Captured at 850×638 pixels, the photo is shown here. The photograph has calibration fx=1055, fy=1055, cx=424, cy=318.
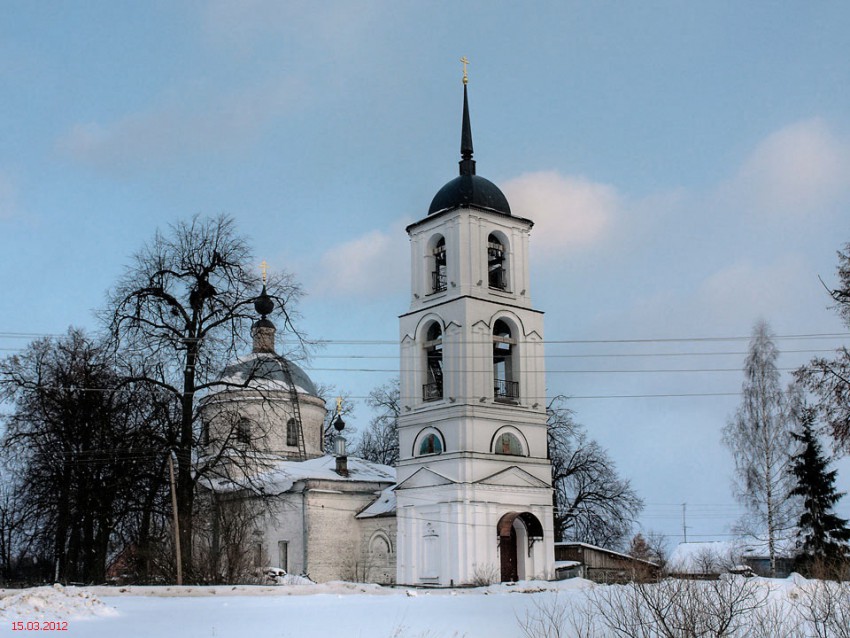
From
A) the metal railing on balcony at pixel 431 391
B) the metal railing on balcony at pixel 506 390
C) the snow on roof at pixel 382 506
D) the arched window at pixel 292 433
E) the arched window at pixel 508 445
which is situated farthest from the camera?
the arched window at pixel 292 433

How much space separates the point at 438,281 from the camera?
36.5 meters

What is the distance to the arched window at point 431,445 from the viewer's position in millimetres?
34219

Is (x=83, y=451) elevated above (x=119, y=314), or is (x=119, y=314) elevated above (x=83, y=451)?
(x=119, y=314)

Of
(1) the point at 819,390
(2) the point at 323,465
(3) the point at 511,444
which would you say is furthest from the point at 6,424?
(1) the point at 819,390

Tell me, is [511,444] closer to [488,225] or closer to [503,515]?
[503,515]

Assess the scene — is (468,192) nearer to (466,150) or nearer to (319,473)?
(466,150)

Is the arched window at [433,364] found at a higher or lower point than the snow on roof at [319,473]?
higher

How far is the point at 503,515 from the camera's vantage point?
109 ft

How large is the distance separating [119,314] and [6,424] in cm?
667

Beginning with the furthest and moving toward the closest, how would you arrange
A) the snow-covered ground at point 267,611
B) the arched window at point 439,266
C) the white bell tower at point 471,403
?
the arched window at point 439,266, the white bell tower at point 471,403, the snow-covered ground at point 267,611

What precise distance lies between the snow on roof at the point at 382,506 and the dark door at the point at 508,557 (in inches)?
176

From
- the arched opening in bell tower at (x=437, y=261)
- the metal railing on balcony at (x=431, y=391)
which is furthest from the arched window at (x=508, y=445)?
the arched opening in bell tower at (x=437, y=261)

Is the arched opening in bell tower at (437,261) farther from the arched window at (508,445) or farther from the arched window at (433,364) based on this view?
the arched window at (508,445)

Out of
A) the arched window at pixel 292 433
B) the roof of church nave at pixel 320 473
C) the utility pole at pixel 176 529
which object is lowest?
the utility pole at pixel 176 529
